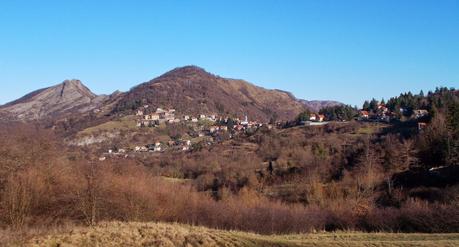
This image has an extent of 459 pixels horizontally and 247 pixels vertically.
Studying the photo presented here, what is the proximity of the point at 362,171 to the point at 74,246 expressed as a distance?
55523 millimetres

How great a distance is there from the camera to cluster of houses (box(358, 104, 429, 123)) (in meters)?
113

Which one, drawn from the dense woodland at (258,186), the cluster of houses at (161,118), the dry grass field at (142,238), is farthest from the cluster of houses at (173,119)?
the dry grass field at (142,238)

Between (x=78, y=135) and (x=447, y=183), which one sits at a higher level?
(x=78, y=135)

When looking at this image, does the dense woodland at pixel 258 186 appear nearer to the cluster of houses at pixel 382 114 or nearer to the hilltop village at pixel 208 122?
the cluster of houses at pixel 382 114

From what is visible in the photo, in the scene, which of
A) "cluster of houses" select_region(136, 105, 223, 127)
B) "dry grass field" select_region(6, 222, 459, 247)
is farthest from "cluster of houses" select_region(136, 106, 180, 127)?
"dry grass field" select_region(6, 222, 459, 247)

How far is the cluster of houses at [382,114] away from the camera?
113 metres

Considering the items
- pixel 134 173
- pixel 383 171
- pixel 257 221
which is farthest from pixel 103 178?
pixel 383 171

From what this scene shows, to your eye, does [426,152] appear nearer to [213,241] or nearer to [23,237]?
[213,241]

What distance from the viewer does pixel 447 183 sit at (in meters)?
50.0

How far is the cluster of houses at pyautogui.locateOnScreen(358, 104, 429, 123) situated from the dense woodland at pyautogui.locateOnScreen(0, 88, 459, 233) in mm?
19937

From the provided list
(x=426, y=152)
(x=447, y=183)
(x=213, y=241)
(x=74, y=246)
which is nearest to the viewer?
(x=74, y=246)

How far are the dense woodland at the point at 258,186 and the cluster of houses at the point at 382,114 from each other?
1994cm

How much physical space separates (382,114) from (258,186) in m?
71.5

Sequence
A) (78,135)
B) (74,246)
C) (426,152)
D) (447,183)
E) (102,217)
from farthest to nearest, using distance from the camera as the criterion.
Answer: (78,135), (426,152), (447,183), (102,217), (74,246)
